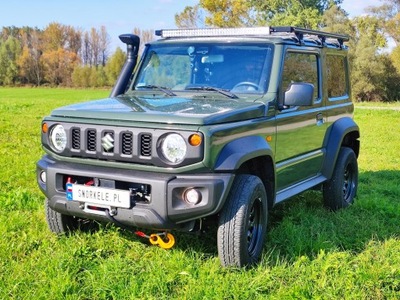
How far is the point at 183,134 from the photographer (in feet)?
12.1

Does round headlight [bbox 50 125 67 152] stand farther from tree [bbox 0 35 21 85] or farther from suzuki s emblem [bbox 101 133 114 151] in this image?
tree [bbox 0 35 21 85]

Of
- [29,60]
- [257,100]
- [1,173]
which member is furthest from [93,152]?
[29,60]

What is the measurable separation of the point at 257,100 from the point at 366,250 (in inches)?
64.6

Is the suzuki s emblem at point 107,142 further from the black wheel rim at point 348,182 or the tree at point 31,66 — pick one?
the tree at point 31,66

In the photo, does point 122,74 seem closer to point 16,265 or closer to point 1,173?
point 16,265

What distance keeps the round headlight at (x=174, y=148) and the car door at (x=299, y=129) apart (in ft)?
4.23

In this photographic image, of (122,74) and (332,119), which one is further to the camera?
(332,119)

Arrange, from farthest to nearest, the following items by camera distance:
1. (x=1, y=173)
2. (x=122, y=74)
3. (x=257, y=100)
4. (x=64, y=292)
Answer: (x=1, y=173)
(x=122, y=74)
(x=257, y=100)
(x=64, y=292)

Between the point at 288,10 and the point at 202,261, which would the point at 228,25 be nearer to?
the point at 288,10

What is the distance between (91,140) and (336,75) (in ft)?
11.2

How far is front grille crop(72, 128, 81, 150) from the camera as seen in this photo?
4.08 metres

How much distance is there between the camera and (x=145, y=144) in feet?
12.5

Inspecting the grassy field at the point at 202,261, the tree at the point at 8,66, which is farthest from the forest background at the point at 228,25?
the grassy field at the point at 202,261

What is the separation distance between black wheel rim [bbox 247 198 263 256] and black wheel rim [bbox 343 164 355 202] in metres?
2.42
